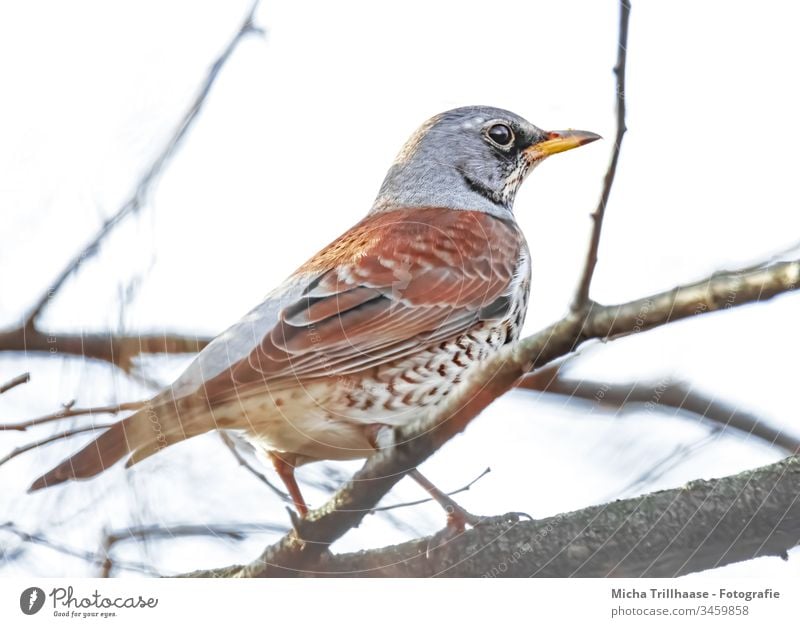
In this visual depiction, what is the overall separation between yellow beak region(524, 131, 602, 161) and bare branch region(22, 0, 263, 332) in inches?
19.2

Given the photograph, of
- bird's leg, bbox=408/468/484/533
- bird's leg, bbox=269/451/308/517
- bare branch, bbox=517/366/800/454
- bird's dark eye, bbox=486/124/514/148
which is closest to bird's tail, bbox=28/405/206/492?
bird's leg, bbox=269/451/308/517

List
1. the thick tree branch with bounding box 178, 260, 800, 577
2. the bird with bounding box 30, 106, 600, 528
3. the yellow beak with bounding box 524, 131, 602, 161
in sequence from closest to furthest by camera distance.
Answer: the thick tree branch with bounding box 178, 260, 800, 577 → the bird with bounding box 30, 106, 600, 528 → the yellow beak with bounding box 524, 131, 602, 161

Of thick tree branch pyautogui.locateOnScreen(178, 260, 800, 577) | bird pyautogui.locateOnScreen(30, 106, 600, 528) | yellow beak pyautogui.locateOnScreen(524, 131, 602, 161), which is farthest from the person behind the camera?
yellow beak pyautogui.locateOnScreen(524, 131, 602, 161)

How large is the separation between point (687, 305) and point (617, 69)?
421 millimetres

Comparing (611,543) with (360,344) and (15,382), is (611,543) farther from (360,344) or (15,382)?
(15,382)

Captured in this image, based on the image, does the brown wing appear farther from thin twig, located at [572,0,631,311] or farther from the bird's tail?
thin twig, located at [572,0,631,311]

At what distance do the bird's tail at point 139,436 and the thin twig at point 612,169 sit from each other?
0.55 metres

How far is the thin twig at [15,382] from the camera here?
141 centimetres

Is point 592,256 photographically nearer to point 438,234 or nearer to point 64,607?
point 438,234

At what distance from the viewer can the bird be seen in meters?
1.27

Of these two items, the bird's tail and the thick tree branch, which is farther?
the bird's tail

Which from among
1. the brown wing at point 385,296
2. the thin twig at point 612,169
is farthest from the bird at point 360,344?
the thin twig at point 612,169

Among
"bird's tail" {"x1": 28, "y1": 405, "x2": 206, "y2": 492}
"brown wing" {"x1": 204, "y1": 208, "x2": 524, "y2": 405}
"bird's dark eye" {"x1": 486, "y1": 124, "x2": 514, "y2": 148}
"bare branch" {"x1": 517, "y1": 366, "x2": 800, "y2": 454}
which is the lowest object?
"bare branch" {"x1": 517, "y1": 366, "x2": 800, "y2": 454}

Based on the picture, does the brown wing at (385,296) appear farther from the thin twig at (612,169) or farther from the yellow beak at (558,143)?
the thin twig at (612,169)
